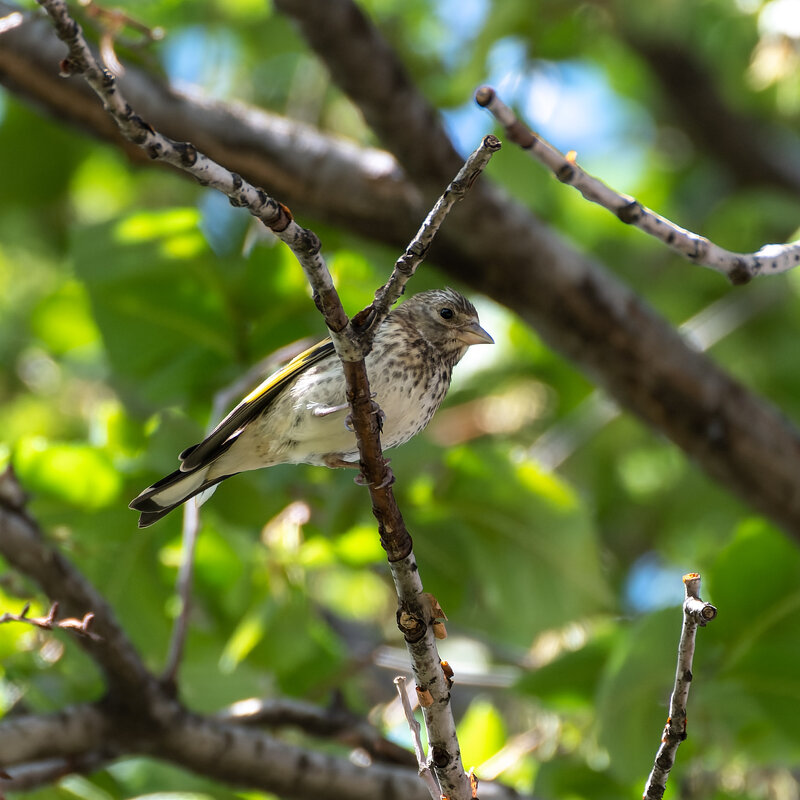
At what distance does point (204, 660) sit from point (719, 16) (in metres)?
4.08

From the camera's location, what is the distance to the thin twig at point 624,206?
2.23 meters

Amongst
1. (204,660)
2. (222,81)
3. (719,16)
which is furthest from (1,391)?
(719,16)

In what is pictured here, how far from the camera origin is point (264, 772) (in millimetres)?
3338

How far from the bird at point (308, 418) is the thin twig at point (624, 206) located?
0.95 meters

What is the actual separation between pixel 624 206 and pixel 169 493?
1662 mm

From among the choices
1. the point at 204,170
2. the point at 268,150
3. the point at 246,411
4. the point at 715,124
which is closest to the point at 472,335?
the point at 246,411

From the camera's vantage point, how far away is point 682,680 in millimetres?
1941

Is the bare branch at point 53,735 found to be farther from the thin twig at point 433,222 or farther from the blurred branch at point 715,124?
the blurred branch at point 715,124

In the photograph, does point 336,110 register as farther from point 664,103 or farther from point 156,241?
point 156,241

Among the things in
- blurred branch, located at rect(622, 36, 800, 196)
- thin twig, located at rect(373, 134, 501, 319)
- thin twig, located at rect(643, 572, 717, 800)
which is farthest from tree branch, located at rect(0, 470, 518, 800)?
blurred branch, located at rect(622, 36, 800, 196)

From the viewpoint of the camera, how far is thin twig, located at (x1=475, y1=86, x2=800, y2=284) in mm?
2227

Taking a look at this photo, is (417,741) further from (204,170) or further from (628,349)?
(628,349)

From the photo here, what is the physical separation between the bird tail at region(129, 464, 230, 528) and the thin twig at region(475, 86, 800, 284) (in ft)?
4.98

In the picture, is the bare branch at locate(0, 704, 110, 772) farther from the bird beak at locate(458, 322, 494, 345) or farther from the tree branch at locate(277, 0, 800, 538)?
the tree branch at locate(277, 0, 800, 538)
